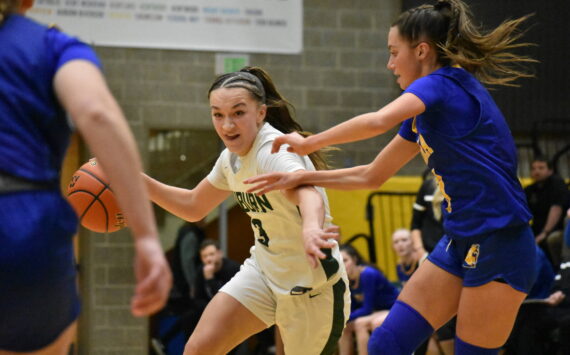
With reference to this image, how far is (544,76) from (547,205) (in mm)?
2224

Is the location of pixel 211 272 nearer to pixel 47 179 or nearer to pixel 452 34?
pixel 452 34

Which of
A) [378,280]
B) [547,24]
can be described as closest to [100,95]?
[378,280]

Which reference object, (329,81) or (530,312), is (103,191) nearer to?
(530,312)

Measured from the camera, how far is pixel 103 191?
143 inches

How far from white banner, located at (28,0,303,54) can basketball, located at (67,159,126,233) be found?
224 inches

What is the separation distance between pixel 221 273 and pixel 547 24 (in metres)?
4.99

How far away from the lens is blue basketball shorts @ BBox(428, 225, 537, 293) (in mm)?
3291

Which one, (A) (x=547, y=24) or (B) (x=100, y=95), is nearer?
(B) (x=100, y=95)

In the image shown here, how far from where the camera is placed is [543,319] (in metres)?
6.78

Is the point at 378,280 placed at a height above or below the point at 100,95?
below

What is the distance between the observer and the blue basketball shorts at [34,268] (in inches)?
76.8

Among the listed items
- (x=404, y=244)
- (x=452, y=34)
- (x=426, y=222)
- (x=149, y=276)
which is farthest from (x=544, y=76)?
(x=149, y=276)

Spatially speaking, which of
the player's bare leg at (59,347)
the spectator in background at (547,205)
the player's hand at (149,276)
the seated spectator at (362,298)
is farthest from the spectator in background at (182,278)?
the player's hand at (149,276)

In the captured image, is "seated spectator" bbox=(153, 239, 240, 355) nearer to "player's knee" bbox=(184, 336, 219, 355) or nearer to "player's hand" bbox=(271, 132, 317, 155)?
"player's knee" bbox=(184, 336, 219, 355)
